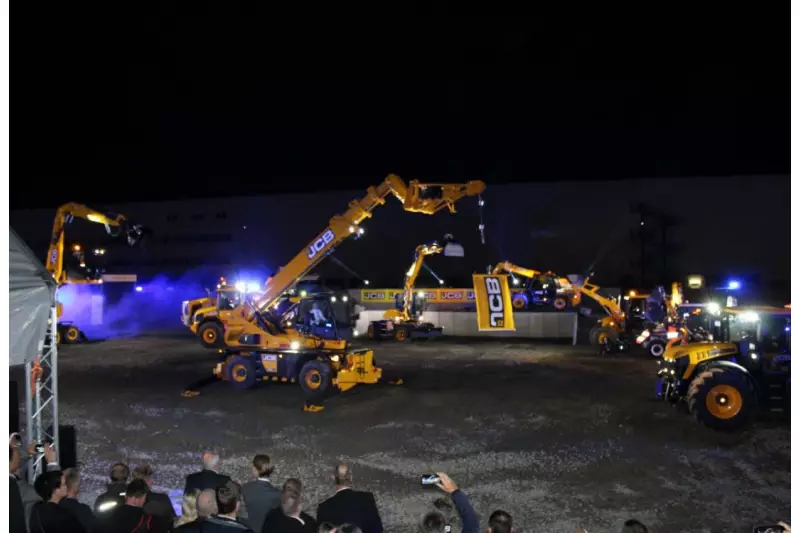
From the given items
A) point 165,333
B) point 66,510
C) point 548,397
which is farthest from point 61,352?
point 66,510

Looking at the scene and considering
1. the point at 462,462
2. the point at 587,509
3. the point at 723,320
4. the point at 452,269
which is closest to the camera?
the point at 587,509

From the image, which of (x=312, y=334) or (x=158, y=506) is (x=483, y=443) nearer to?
(x=312, y=334)

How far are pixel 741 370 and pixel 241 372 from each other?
34.1 feet

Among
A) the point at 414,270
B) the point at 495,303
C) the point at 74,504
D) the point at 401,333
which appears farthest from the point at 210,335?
the point at 74,504

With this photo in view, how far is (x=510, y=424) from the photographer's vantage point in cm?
1168

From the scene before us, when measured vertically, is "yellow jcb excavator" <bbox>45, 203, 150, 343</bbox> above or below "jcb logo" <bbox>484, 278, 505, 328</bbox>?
A: above

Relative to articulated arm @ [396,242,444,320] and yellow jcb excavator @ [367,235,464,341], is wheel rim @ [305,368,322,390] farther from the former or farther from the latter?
yellow jcb excavator @ [367,235,464,341]

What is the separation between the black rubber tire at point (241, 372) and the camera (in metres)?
15.0

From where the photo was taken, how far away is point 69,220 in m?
23.2

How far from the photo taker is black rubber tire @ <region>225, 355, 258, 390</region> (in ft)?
49.3

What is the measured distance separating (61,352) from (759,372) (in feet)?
72.9

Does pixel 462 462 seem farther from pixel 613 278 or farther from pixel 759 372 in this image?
pixel 613 278

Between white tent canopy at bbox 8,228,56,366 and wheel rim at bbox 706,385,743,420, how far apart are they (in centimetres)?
1003

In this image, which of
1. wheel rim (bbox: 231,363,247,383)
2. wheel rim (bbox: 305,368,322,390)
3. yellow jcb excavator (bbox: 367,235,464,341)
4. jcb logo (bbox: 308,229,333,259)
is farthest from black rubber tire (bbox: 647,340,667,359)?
wheel rim (bbox: 231,363,247,383)
